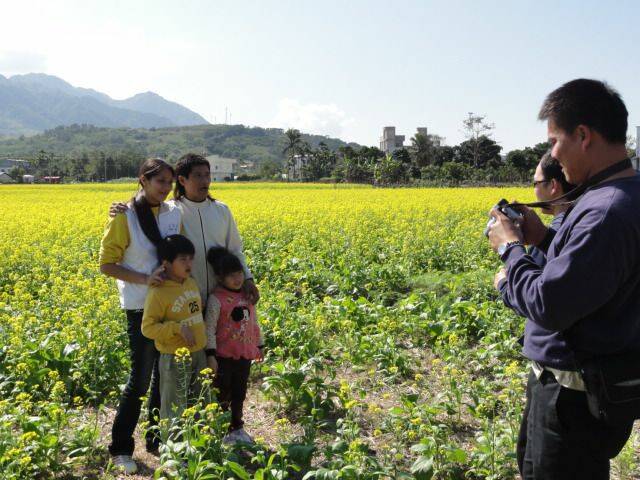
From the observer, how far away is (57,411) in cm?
352

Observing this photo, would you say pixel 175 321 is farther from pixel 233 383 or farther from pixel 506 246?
pixel 506 246

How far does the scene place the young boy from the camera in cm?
333

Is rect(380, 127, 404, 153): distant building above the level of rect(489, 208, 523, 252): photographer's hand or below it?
above

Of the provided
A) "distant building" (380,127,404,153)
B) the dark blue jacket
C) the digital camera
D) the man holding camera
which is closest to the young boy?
the digital camera

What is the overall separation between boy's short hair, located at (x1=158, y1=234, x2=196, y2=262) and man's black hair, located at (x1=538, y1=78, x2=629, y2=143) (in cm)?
221

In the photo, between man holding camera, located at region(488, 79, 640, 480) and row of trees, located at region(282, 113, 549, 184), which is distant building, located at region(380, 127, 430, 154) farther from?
man holding camera, located at region(488, 79, 640, 480)

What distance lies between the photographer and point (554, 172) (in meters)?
3.03

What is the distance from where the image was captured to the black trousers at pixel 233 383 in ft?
12.3

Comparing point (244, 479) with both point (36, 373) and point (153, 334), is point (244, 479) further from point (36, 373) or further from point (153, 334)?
point (36, 373)

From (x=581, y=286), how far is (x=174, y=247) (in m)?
2.34

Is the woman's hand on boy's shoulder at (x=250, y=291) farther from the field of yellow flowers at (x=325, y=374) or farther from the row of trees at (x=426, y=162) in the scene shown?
the row of trees at (x=426, y=162)

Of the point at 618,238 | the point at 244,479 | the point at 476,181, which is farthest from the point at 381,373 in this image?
the point at 476,181

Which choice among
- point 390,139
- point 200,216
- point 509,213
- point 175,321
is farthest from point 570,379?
point 390,139

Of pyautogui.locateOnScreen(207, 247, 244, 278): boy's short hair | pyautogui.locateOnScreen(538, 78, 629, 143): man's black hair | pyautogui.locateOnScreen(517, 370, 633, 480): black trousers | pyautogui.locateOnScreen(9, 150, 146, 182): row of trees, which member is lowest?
pyautogui.locateOnScreen(517, 370, 633, 480): black trousers
